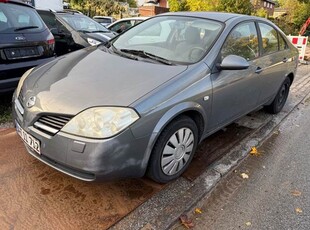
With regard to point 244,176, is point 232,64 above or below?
above

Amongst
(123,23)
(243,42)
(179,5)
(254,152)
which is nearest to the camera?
(243,42)

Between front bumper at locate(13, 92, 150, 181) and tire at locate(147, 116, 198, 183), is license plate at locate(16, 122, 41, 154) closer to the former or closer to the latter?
front bumper at locate(13, 92, 150, 181)

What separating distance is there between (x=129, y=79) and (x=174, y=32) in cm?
113

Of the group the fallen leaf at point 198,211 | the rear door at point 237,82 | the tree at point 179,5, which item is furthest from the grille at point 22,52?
the tree at point 179,5

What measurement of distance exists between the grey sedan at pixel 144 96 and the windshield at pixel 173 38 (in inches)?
0.4

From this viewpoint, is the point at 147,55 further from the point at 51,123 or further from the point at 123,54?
the point at 51,123

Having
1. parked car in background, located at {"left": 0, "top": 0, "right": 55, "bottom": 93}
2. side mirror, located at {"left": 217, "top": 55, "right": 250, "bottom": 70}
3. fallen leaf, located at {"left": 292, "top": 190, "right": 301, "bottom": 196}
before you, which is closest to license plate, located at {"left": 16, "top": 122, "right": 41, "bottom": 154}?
parked car in background, located at {"left": 0, "top": 0, "right": 55, "bottom": 93}

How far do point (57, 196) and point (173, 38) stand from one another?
6.64 feet

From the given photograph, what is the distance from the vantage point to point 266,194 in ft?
9.46

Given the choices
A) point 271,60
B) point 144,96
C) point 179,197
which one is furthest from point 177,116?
point 271,60

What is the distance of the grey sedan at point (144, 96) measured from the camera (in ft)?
7.26

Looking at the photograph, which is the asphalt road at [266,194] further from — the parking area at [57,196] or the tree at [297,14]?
the tree at [297,14]

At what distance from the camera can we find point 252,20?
3844 mm

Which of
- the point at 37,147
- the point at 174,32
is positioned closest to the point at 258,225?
the point at 37,147
